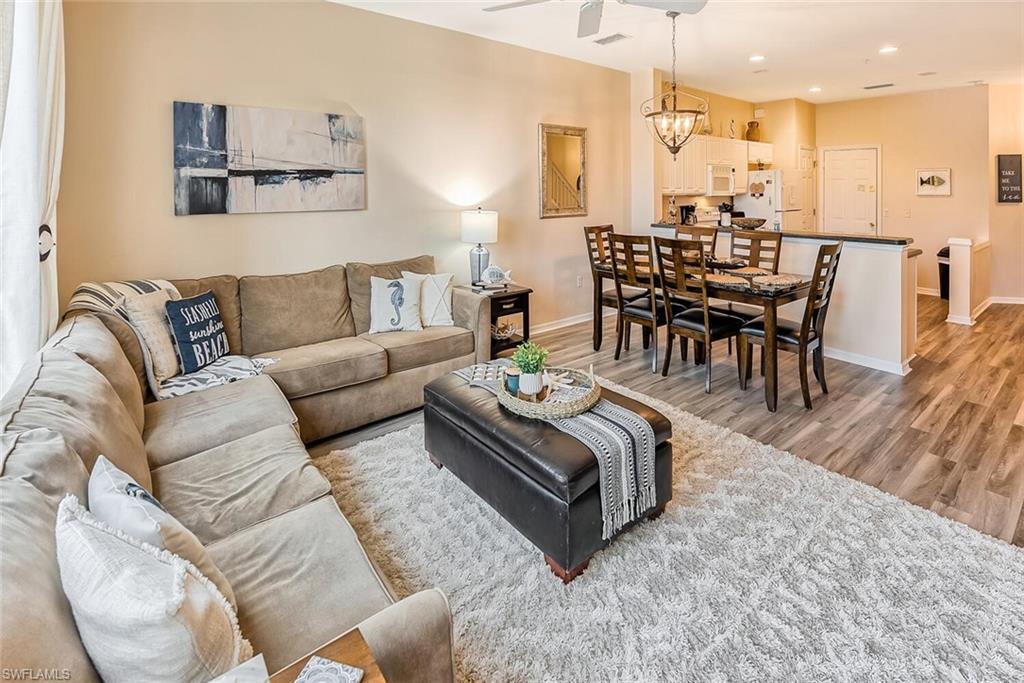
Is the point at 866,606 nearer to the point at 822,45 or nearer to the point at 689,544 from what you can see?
the point at 689,544

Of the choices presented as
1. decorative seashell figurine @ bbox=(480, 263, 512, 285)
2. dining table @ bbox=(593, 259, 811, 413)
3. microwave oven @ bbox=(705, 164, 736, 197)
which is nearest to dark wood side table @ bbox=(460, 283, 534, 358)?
decorative seashell figurine @ bbox=(480, 263, 512, 285)

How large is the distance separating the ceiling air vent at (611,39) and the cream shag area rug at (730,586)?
391 cm

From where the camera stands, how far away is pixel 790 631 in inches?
71.9

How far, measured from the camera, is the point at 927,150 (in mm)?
7617

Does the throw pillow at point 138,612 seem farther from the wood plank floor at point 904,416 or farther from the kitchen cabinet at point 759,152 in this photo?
the kitchen cabinet at point 759,152

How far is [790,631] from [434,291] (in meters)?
3.03

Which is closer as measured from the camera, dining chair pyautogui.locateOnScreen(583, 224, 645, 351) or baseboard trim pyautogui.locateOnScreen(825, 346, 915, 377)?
baseboard trim pyautogui.locateOnScreen(825, 346, 915, 377)

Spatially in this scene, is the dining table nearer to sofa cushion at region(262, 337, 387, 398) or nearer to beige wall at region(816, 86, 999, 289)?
sofa cushion at region(262, 337, 387, 398)

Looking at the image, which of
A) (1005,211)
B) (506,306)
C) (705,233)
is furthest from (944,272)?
(506,306)

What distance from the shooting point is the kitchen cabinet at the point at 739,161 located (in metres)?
7.41

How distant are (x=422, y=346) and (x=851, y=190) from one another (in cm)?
771

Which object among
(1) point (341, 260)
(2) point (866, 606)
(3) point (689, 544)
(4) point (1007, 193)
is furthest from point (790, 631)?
(4) point (1007, 193)

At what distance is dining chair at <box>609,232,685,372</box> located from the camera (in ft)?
14.5

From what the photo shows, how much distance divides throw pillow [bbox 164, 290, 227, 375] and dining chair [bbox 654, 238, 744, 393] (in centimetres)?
298
